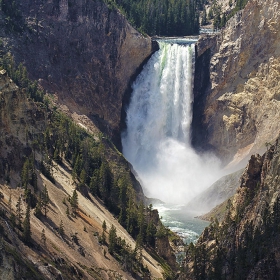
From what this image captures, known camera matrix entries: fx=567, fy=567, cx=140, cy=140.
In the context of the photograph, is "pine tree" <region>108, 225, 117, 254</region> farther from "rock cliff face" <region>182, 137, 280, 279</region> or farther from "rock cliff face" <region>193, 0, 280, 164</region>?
"rock cliff face" <region>193, 0, 280, 164</region>

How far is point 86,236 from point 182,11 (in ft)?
331

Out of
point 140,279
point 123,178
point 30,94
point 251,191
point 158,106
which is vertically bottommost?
point 140,279

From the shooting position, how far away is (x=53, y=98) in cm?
11050

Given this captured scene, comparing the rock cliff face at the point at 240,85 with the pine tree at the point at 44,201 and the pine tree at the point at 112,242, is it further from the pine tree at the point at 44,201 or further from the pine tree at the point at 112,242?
the pine tree at the point at 44,201

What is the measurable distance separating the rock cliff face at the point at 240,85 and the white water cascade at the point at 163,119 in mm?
2747

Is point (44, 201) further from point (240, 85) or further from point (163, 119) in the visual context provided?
point (163, 119)

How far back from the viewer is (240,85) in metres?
111

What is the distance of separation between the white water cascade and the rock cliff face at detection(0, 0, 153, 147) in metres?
3.77

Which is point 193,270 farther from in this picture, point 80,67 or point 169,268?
point 80,67

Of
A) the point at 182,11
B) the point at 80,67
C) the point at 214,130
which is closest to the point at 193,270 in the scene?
the point at 214,130

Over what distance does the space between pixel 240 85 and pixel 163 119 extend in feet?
66.3

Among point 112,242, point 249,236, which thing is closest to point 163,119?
point 112,242

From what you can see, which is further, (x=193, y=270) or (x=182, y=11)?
(x=182, y=11)

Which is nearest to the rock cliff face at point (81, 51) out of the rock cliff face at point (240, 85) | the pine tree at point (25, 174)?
the rock cliff face at point (240, 85)
